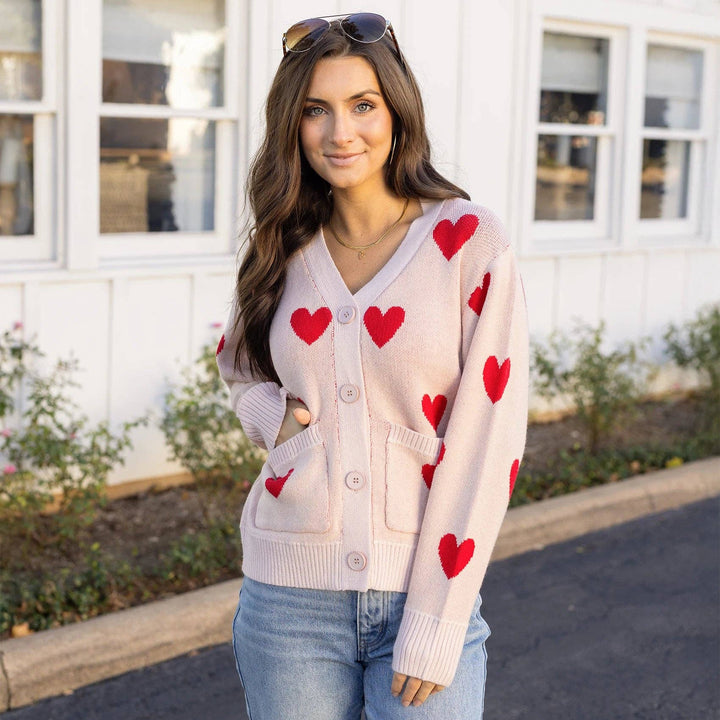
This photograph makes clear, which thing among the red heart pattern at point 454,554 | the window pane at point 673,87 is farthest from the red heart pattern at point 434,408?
the window pane at point 673,87

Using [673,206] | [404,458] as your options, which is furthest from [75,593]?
[673,206]

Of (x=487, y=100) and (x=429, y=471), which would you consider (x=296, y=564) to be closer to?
(x=429, y=471)

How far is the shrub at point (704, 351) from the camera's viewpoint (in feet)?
25.0

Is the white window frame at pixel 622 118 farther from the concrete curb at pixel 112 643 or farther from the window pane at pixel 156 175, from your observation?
the concrete curb at pixel 112 643

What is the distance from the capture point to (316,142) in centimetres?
234

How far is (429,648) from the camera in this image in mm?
2078

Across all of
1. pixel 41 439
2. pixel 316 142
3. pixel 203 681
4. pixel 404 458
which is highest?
pixel 316 142

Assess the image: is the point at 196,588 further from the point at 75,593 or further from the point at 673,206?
the point at 673,206

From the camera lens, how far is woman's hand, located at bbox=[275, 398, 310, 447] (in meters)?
2.28

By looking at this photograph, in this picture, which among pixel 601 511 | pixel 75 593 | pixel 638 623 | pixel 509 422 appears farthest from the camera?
pixel 601 511

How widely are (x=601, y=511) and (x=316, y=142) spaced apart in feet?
14.0

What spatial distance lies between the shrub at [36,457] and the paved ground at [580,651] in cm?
97

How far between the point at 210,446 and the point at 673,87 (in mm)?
5138

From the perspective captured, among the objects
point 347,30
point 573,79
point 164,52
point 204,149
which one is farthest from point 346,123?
point 573,79
